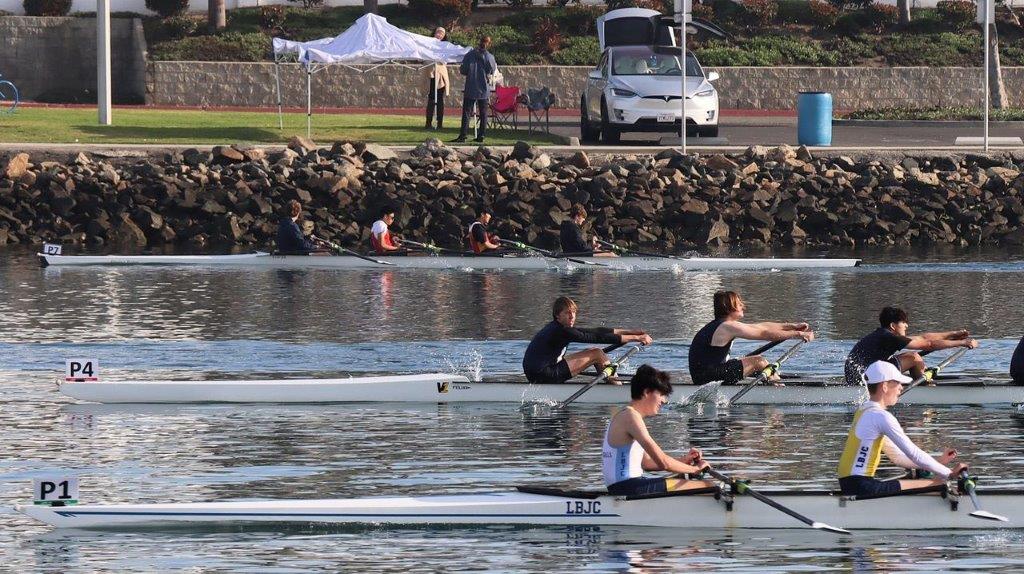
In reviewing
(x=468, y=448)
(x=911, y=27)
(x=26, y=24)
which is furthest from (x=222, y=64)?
(x=468, y=448)

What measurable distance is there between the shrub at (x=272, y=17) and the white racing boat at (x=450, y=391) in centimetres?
3780

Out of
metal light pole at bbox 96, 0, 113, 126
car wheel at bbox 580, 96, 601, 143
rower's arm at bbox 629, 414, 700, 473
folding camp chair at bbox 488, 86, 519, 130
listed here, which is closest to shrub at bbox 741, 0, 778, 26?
folding camp chair at bbox 488, 86, 519, 130

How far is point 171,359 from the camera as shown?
23.5 metres

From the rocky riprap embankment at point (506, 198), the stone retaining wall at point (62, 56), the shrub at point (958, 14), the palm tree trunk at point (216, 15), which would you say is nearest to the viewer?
the rocky riprap embankment at point (506, 198)

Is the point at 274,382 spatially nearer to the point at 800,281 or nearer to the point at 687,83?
the point at 800,281

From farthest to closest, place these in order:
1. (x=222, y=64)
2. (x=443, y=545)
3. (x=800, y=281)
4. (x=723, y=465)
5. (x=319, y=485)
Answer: (x=222, y=64)
(x=800, y=281)
(x=723, y=465)
(x=319, y=485)
(x=443, y=545)

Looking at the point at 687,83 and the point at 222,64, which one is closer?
the point at 687,83

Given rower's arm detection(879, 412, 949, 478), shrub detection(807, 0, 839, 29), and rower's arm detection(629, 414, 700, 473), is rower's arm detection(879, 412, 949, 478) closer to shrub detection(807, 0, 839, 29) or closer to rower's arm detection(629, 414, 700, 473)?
rower's arm detection(629, 414, 700, 473)

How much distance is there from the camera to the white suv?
4088cm

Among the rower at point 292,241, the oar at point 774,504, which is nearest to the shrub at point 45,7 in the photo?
the rower at point 292,241

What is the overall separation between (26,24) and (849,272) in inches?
1257

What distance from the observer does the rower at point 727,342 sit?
1952 centimetres

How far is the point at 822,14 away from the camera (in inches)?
2304

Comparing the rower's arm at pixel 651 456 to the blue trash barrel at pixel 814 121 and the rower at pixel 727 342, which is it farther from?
the blue trash barrel at pixel 814 121
